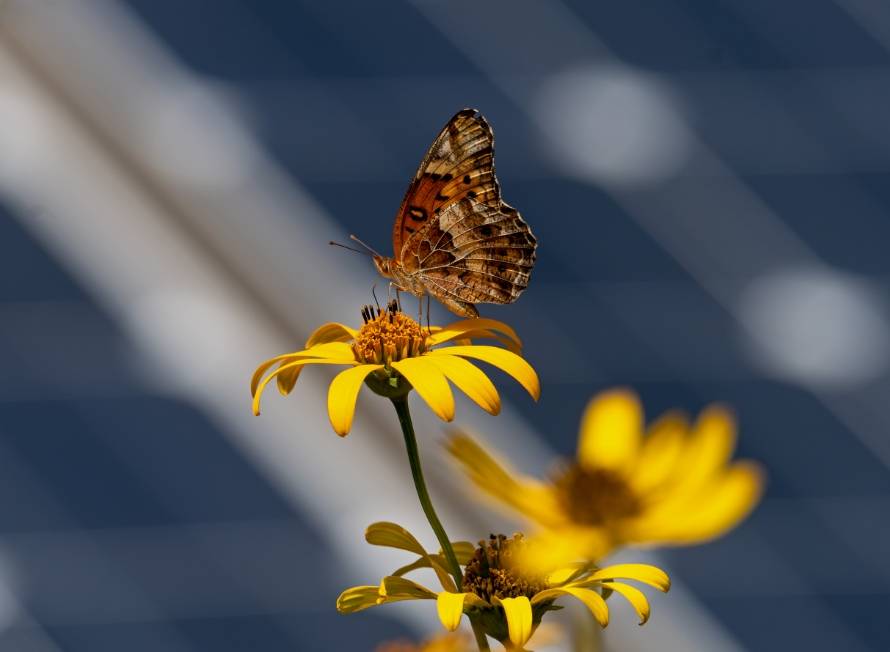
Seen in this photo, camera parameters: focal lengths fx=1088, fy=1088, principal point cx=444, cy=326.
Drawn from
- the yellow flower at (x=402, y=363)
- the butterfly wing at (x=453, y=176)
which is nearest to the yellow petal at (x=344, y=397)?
the yellow flower at (x=402, y=363)

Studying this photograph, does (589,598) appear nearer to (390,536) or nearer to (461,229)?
(390,536)

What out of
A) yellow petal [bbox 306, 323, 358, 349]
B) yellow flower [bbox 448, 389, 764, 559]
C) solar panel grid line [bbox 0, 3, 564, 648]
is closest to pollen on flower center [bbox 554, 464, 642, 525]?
yellow flower [bbox 448, 389, 764, 559]

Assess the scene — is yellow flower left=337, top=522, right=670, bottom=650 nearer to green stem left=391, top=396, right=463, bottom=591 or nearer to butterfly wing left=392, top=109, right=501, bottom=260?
green stem left=391, top=396, right=463, bottom=591

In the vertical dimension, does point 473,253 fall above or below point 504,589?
above

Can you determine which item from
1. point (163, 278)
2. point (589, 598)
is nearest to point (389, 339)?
point (589, 598)

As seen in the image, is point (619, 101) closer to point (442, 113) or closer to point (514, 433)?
point (442, 113)

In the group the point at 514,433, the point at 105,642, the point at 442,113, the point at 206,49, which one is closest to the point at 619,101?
the point at 442,113
